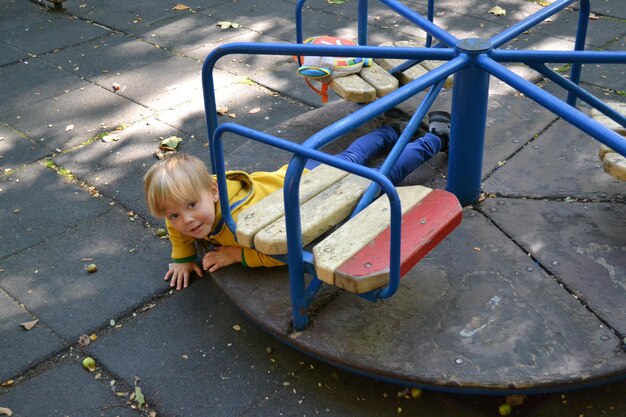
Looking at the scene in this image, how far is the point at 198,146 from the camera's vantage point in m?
4.18

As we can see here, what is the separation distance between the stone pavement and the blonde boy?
18 cm

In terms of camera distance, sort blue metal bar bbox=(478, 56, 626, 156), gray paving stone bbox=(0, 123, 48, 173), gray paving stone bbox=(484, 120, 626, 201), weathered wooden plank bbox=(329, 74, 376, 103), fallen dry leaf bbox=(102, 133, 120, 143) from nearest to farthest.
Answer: blue metal bar bbox=(478, 56, 626, 156), gray paving stone bbox=(484, 120, 626, 201), weathered wooden plank bbox=(329, 74, 376, 103), gray paving stone bbox=(0, 123, 48, 173), fallen dry leaf bbox=(102, 133, 120, 143)

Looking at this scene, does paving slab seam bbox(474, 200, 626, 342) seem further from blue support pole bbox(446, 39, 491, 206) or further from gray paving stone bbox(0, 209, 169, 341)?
gray paving stone bbox(0, 209, 169, 341)

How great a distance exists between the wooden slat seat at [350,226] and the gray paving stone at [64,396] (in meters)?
0.74

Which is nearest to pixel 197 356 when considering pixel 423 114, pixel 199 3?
pixel 423 114

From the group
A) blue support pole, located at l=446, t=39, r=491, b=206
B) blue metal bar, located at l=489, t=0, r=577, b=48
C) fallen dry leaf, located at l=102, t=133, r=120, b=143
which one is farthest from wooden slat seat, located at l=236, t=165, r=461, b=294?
fallen dry leaf, located at l=102, t=133, r=120, b=143

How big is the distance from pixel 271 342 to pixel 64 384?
0.78 meters

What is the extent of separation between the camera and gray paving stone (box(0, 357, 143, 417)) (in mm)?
2582

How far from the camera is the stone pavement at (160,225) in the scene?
2.61m

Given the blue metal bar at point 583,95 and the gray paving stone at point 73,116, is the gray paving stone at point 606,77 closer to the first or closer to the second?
the blue metal bar at point 583,95

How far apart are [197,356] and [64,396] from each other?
494 mm

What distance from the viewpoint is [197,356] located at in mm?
2787

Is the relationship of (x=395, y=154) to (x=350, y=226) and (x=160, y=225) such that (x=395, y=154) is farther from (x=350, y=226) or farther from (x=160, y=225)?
(x=160, y=225)

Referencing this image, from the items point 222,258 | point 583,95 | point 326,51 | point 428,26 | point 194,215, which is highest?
point 326,51
